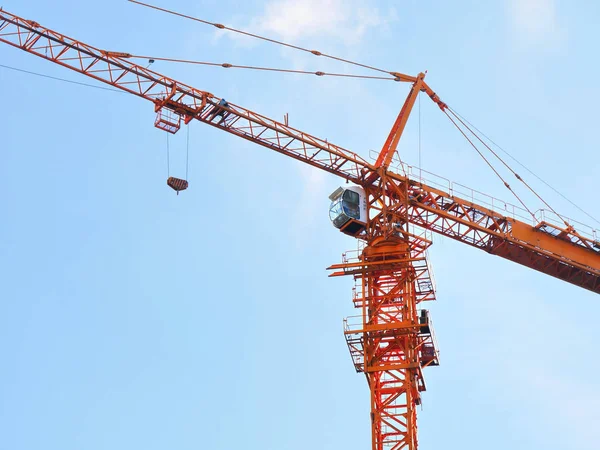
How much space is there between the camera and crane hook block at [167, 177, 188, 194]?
57.4 meters

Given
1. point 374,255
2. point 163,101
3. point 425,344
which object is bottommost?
point 425,344

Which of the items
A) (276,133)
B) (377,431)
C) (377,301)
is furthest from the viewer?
(276,133)

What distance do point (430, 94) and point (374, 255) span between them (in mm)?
11513

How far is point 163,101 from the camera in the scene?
57688 mm

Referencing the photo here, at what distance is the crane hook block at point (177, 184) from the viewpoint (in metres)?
57.4

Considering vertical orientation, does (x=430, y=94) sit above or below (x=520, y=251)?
above

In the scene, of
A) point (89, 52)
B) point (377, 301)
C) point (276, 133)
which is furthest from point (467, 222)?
point (89, 52)

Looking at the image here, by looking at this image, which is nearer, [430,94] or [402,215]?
[402,215]

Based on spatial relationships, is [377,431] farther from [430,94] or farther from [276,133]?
[430,94]

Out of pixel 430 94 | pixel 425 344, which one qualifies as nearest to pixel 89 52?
pixel 430 94

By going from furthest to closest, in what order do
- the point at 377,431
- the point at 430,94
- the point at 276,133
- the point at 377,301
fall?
the point at 430,94
the point at 276,133
the point at 377,301
the point at 377,431

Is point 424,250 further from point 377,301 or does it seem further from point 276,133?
point 276,133

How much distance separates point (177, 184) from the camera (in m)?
57.6

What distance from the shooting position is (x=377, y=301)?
179ft
